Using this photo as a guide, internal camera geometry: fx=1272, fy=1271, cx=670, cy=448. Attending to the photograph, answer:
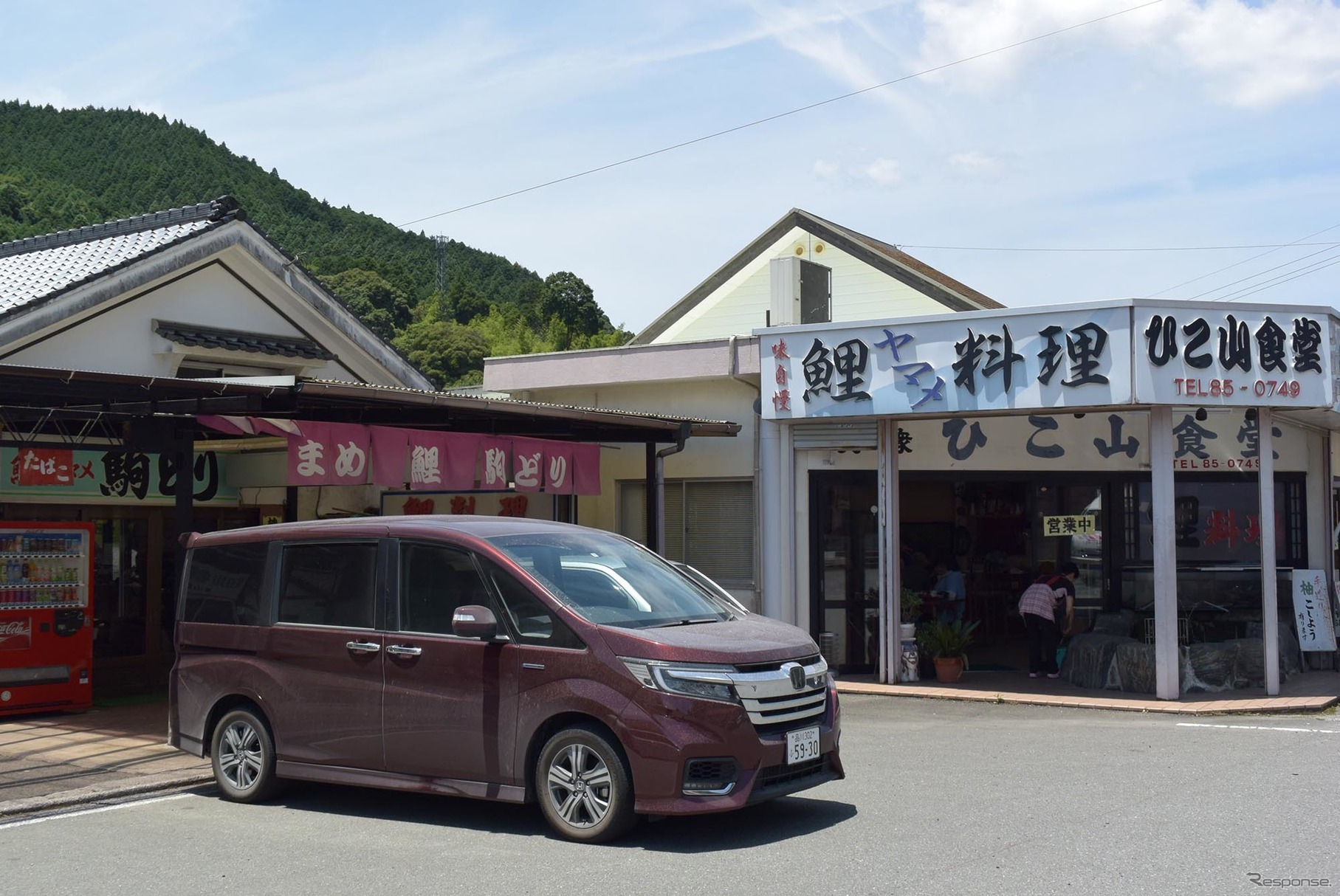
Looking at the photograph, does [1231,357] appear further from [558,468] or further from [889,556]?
[558,468]

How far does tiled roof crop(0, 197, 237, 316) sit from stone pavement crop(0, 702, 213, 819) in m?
4.55

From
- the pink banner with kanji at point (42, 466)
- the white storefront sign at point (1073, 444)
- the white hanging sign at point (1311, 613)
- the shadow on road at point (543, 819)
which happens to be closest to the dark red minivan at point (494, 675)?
the shadow on road at point (543, 819)

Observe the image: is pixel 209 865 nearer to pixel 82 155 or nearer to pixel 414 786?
pixel 414 786

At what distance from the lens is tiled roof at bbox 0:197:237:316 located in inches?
593

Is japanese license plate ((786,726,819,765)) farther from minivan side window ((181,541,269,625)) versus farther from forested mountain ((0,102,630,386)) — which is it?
forested mountain ((0,102,630,386))

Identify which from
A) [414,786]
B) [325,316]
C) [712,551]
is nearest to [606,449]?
[712,551]

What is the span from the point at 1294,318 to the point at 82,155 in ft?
267

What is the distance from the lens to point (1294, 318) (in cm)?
1418

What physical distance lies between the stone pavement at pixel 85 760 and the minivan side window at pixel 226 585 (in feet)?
4.38

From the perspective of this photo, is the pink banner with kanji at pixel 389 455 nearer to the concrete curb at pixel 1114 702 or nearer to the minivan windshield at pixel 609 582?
the minivan windshield at pixel 609 582

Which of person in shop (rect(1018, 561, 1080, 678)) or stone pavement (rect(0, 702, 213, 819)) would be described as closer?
stone pavement (rect(0, 702, 213, 819))

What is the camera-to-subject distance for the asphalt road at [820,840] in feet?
21.1

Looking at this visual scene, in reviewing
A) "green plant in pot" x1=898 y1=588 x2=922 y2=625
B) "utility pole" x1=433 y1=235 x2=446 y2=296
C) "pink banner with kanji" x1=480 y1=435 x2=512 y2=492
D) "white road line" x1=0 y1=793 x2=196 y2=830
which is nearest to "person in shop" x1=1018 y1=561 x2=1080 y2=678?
"green plant in pot" x1=898 y1=588 x2=922 y2=625

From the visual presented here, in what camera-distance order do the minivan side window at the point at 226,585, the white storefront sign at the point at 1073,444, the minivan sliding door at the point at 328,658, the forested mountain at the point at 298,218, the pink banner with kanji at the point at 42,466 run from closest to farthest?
the minivan sliding door at the point at 328,658 < the minivan side window at the point at 226,585 < the pink banner with kanji at the point at 42,466 < the white storefront sign at the point at 1073,444 < the forested mountain at the point at 298,218
